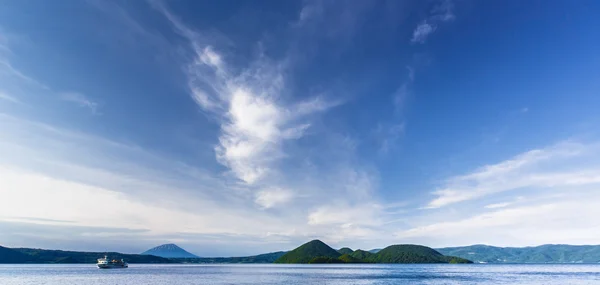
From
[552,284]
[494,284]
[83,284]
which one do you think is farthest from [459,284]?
[83,284]

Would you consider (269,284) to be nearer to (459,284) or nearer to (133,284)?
(133,284)

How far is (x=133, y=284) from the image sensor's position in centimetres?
10675

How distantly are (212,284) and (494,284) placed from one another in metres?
92.0

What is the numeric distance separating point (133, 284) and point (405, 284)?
86495mm

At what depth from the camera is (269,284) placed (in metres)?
104

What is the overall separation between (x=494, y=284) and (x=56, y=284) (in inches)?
5536

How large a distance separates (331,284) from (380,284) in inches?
615

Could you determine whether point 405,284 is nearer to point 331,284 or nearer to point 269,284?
point 331,284

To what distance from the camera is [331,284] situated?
345ft

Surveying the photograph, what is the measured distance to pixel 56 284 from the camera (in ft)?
345

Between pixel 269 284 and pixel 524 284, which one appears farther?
pixel 524 284

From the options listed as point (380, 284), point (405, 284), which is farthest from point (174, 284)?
point (405, 284)

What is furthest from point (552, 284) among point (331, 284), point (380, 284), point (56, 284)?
point (56, 284)

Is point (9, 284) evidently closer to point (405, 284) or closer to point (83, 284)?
point (83, 284)
